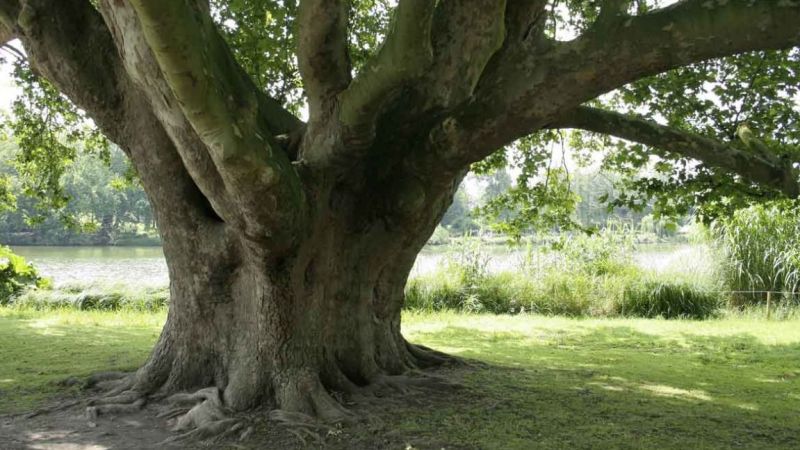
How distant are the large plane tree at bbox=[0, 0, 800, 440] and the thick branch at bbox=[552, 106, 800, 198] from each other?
0.02 meters

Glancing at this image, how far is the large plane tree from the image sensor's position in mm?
4430

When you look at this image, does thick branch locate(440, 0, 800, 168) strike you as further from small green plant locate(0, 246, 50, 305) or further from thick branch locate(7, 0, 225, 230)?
small green plant locate(0, 246, 50, 305)

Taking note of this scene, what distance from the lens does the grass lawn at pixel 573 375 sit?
5.26 m

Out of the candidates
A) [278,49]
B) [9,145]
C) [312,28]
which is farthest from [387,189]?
[9,145]

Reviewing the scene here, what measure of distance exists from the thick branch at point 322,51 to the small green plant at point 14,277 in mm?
13736

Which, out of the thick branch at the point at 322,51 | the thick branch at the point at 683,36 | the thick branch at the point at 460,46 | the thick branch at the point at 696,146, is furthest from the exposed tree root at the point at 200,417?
the thick branch at the point at 696,146

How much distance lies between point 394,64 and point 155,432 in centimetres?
335

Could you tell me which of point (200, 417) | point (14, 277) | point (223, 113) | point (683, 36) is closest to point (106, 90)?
point (223, 113)

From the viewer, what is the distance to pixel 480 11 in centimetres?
509

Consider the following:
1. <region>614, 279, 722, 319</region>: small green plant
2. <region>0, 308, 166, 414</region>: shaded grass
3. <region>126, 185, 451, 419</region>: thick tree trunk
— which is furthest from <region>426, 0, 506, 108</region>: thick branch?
<region>614, 279, 722, 319</region>: small green plant

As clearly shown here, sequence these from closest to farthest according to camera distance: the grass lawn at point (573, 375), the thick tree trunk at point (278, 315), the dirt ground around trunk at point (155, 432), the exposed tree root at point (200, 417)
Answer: the dirt ground around trunk at point (155, 432), the exposed tree root at point (200, 417), the grass lawn at point (573, 375), the thick tree trunk at point (278, 315)

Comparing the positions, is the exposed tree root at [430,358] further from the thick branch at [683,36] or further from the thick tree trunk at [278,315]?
the thick branch at [683,36]

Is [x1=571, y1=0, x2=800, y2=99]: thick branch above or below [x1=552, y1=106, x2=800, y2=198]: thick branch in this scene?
above

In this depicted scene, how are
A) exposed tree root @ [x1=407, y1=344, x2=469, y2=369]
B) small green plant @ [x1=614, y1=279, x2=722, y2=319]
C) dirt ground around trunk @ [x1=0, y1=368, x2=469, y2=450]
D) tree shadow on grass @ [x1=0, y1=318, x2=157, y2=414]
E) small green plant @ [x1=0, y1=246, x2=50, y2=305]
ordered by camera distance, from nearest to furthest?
dirt ground around trunk @ [x1=0, y1=368, x2=469, y2=450] < tree shadow on grass @ [x1=0, y1=318, x2=157, y2=414] < exposed tree root @ [x1=407, y1=344, x2=469, y2=369] < small green plant @ [x1=614, y1=279, x2=722, y2=319] < small green plant @ [x1=0, y1=246, x2=50, y2=305]
